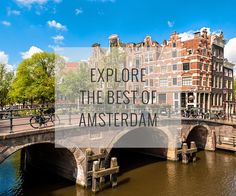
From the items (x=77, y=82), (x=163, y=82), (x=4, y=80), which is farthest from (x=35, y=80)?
(x=163, y=82)

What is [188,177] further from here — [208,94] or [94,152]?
[208,94]

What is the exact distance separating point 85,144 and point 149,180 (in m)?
5.04

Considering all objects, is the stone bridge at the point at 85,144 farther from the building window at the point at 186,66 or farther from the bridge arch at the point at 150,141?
the building window at the point at 186,66

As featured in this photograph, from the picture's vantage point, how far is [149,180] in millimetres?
15516

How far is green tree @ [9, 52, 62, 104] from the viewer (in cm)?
3212

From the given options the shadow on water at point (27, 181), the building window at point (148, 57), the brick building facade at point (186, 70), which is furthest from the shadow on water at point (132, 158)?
the building window at point (148, 57)

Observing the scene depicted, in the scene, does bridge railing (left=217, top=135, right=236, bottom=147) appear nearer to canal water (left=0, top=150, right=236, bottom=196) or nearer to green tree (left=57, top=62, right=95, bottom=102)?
canal water (left=0, top=150, right=236, bottom=196)

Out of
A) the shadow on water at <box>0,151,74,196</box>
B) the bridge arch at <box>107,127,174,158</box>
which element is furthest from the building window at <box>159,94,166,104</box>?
the shadow on water at <box>0,151,74,196</box>

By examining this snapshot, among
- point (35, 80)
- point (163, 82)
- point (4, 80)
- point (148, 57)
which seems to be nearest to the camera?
point (35, 80)

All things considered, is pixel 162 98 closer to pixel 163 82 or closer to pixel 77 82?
pixel 163 82

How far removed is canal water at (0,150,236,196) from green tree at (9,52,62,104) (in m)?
13.3

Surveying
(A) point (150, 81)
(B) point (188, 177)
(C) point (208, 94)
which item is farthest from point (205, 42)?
(B) point (188, 177)

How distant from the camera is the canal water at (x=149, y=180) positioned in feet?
44.4

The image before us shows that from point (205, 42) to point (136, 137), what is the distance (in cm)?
2055
